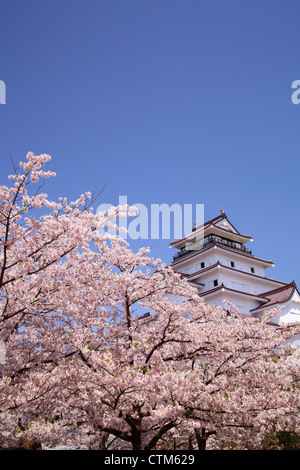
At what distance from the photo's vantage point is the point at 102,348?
8.96 meters

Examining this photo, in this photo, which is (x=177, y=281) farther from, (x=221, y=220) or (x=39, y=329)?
(x=221, y=220)

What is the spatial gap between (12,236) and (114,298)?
3.08 m

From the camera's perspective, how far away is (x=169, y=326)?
8.71 metres

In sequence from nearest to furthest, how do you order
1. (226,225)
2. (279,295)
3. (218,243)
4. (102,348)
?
(102,348) < (279,295) < (218,243) < (226,225)

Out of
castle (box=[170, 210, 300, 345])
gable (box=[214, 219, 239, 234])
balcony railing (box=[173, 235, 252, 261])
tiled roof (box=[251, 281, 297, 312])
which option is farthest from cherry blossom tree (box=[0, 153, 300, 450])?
gable (box=[214, 219, 239, 234])

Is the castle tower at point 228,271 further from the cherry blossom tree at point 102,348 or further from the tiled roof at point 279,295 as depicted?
the cherry blossom tree at point 102,348

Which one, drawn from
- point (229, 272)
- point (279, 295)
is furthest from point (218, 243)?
point (279, 295)

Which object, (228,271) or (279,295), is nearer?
(228,271)

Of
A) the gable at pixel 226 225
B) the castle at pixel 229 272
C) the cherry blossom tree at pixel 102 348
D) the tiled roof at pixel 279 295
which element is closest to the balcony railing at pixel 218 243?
the castle at pixel 229 272

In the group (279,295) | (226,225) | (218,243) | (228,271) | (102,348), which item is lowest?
(102,348)

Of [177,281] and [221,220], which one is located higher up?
[221,220]

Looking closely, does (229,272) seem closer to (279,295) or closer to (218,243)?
(218,243)
